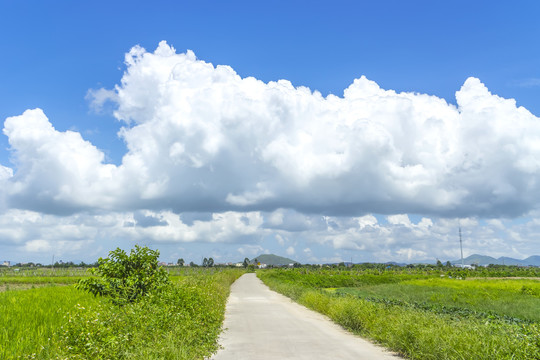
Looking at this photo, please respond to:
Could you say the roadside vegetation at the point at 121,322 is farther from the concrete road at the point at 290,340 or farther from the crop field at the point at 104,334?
the concrete road at the point at 290,340

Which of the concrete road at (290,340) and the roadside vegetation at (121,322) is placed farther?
the concrete road at (290,340)

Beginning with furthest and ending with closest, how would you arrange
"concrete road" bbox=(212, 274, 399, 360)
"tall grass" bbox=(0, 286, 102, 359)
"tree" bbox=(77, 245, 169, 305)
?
"tree" bbox=(77, 245, 169, 305) < "concrete road" bbox=(212, 274, 399, 360) < "tall grass" bbox=(0, 286, 102, 359)

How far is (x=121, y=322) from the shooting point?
8.71 m

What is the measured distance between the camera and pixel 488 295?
36.5m

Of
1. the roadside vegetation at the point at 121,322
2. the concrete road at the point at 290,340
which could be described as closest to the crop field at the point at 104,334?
the roadside vegetation at the point at 121,322

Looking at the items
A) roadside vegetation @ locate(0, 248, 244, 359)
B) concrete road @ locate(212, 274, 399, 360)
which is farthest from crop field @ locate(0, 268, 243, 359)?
concrete road @ locate(212, 274, 399, 360)

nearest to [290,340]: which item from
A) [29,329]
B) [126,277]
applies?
[126,277]

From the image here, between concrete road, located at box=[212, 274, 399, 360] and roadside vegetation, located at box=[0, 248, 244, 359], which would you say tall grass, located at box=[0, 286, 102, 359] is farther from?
concrete road, located at box=[212, 274, 399, 360]

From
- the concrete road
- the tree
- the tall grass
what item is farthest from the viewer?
the tree

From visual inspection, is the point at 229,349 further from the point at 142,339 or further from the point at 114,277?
the point at 114,277

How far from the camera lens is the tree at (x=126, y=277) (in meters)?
12.6

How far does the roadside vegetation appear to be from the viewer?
24.5ft

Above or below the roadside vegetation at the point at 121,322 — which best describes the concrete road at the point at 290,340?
below

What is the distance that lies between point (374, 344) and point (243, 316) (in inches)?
328
